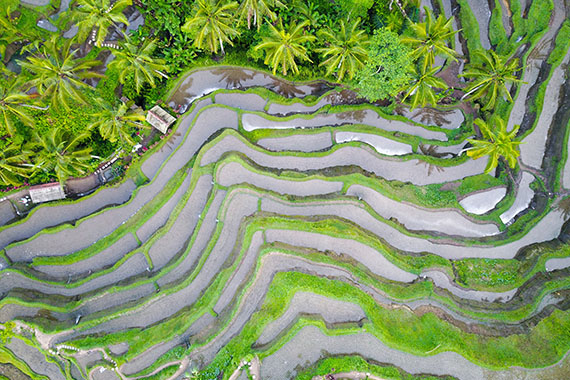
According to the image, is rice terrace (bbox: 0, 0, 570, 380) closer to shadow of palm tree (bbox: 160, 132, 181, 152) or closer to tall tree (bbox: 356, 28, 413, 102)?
tall tree (bbox: 356, 28, 413, 102)

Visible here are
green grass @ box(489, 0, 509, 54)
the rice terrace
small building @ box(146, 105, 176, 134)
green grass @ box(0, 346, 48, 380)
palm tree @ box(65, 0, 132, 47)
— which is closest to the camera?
palm tree @ box(65, 0, 132, 47)

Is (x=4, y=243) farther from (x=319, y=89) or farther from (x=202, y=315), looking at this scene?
(x=319, y=89)

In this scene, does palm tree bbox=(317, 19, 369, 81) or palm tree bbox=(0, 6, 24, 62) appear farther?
palm tree bbox=(0, 6, 24, 62)

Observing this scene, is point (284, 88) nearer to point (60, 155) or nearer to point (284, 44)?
point (284, 44)

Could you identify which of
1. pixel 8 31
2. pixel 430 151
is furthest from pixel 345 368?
pixel 8 31

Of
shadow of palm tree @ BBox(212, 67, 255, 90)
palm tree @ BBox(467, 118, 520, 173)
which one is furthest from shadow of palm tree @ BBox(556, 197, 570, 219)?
shadow of palm tree @ BBox(212, 67, 255, 90)

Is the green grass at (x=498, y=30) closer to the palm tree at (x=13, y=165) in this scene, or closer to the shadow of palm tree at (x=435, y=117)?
the shadow of palm tree at (x=435, y=117)

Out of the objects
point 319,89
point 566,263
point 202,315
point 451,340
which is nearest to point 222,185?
point 202,315
